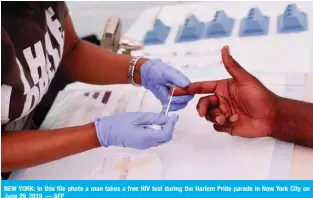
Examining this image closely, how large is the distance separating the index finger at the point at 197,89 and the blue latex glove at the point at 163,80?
11mm

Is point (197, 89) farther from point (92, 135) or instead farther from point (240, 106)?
point (92, 135)

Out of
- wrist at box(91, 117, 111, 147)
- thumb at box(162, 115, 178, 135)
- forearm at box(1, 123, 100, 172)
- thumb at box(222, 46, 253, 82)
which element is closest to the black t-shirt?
forearm at box(1, 123, 100, 172)

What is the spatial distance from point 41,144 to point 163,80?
1.23 feet

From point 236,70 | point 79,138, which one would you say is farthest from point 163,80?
point 79,138

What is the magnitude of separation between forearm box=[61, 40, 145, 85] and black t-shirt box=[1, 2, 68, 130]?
0.22 meters

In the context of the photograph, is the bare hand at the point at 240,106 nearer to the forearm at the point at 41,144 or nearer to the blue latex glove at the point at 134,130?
the blue latex glove at the point at 134,130

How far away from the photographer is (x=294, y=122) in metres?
1.02

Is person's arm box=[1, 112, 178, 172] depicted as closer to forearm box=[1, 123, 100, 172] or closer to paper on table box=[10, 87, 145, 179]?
forearm box=[1, 123, 100, 172]

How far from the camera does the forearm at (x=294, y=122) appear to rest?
0.98m

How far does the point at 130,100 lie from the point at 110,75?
0.10 m

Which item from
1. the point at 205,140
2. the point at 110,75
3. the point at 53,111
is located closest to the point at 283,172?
the point at 205,140

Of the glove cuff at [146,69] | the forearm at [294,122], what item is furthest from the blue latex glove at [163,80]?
the forearm at [294,122]
